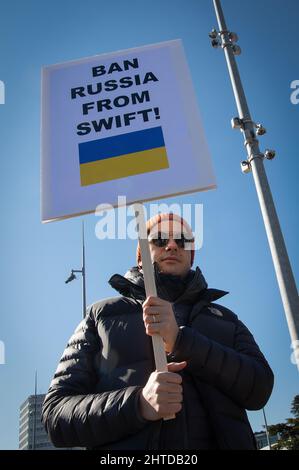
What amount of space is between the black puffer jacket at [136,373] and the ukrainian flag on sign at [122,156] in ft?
1.97

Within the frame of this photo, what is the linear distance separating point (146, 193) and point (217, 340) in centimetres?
86

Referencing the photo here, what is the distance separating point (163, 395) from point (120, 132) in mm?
1522

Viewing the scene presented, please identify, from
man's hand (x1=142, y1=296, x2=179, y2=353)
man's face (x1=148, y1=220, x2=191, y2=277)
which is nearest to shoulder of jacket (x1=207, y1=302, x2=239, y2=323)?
man's face (x1=148, y1=220, x2=191, y2=277)

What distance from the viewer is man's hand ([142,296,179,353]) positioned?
5.99ft

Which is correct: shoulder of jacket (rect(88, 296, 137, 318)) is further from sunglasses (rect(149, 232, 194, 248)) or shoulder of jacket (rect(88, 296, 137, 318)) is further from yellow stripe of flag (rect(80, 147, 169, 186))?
yellow stripe of flag (rect(80, 147, 169, 186))

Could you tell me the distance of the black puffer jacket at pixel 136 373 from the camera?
185cm

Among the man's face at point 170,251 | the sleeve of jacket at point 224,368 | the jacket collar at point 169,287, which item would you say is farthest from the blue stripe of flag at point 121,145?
the sleeve of jacket at point 224,368

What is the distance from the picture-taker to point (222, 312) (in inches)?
98.3

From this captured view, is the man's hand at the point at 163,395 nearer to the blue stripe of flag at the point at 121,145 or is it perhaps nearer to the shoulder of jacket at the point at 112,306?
the shoulder of jacket at the point at 112,306

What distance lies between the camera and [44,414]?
80.4 inches

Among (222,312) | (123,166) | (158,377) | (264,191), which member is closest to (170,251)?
(222,312)

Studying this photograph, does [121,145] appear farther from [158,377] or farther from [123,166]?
[158,377]
